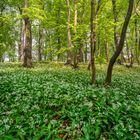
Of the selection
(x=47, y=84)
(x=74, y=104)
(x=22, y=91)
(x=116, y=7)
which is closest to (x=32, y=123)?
(x=74, y=104)

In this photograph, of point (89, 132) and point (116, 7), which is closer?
point (89, 132)

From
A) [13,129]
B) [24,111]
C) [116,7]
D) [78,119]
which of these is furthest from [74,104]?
[116,7]

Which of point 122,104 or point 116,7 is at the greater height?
point 116,7

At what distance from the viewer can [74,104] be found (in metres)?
10.0

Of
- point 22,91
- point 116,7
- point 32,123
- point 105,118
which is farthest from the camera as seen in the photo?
point 116,7

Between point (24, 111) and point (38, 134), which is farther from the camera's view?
point (24, 111)

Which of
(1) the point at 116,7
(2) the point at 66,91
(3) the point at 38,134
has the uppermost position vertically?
(1) the point at 116,7

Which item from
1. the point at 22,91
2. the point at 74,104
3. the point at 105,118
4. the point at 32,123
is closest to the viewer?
the point at 32,123

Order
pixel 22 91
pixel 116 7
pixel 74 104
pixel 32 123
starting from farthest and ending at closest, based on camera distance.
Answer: pixel 116 7, pixel 22 91, pixel 74 104, pixel 32 123

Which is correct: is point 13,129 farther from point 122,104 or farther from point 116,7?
point 116,7

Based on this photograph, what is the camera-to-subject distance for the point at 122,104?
10.4 meters

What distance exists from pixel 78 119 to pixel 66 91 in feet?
10.4

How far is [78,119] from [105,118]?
3.58 feet

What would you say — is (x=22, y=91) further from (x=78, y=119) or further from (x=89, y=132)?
(x=89, y=132)
